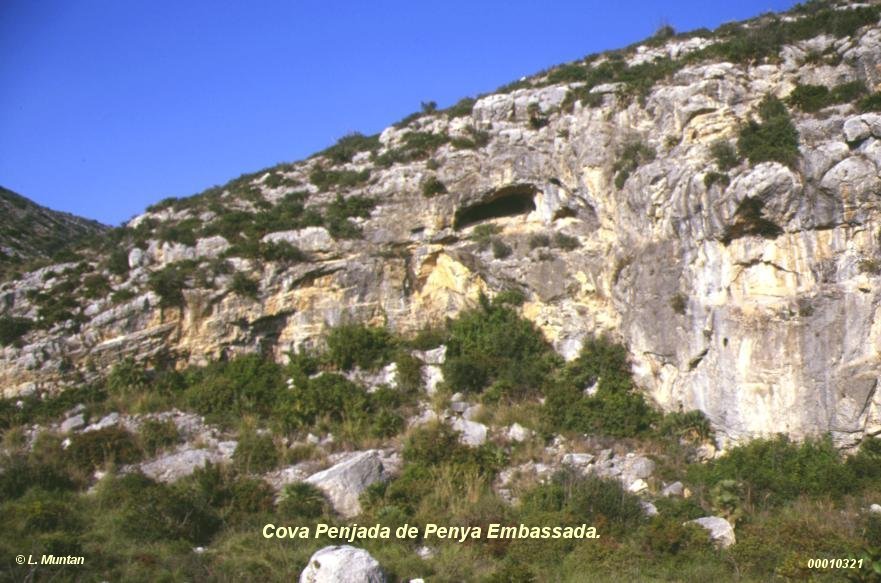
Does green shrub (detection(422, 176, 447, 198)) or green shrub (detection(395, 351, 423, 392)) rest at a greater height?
green shrub (detection(422, 176, 447, 198))

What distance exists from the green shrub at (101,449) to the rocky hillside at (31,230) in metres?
10.1

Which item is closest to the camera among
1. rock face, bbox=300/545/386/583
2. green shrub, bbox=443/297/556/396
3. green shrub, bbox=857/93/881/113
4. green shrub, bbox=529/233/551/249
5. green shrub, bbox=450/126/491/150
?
rock face, bbox=300/545/386/583

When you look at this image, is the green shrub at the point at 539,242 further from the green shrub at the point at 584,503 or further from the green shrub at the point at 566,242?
the green shrub at the point at 584,503

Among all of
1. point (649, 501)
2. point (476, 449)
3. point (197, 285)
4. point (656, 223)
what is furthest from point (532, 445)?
point (197, 285)

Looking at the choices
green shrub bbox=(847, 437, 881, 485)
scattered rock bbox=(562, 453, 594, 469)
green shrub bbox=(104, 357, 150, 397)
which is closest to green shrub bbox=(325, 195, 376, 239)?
green shrub bbox=(104, 357, 150, 397)

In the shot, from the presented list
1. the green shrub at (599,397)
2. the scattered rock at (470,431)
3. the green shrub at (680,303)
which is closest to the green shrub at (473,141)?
the green shrub at (599,397)

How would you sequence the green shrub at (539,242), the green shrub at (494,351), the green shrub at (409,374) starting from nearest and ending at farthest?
the green shrub at (494,351) < the green shrub at (409,374) < the green shrub at (539,242)

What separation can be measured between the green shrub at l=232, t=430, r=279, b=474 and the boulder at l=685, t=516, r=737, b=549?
30.3 feet

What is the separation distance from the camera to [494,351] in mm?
17578

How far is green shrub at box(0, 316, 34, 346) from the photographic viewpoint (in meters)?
16.7

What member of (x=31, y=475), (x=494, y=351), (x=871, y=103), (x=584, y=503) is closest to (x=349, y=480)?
(x=584, y=503)

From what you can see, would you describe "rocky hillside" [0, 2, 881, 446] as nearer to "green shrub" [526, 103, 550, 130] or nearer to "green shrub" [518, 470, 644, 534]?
"green shrub" [526, 103, 550, 130]

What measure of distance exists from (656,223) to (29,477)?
15931 millimetres

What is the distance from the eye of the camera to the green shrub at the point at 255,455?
14.2m
